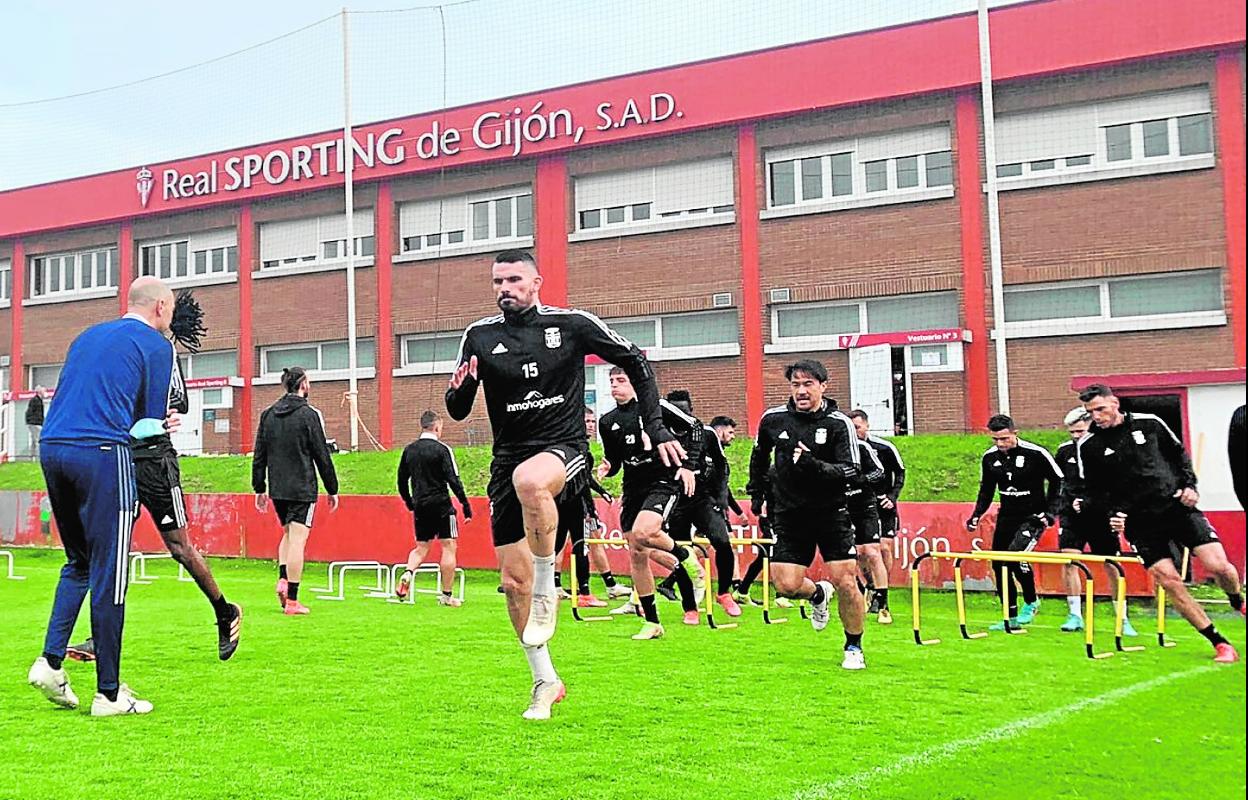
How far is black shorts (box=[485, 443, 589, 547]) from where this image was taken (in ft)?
18.6

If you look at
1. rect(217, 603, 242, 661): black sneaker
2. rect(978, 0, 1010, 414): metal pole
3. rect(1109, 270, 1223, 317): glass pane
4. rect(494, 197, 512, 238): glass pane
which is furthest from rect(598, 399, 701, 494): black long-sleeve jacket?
rect(494, 197, 512, 238): glass pane

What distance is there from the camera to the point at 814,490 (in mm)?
7512

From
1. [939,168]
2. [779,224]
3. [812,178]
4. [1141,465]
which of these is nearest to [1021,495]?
[1141,465]

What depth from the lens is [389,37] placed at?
27453 mm

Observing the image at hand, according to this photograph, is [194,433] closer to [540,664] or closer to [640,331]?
[640,331]

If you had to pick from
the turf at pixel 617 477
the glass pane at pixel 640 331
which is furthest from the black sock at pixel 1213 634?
the glass pane at pixel 640 331

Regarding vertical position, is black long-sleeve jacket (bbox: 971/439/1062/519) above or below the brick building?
below

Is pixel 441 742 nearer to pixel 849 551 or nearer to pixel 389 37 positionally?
pixel 849 551

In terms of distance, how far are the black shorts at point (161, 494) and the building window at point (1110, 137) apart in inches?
751

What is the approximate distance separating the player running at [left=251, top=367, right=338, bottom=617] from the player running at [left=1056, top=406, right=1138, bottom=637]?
6.71 metres

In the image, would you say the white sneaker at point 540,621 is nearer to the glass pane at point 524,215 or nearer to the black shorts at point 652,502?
the black shorts at point 652,502

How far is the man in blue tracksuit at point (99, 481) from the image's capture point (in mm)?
5387

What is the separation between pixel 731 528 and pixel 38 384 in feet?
99.7

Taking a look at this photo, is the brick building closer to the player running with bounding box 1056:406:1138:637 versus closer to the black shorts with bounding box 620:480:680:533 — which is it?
the player running with bounding box 1056:406:1138:637
